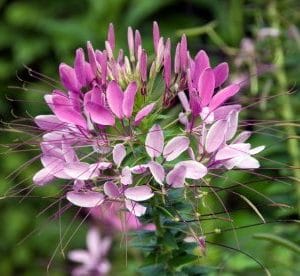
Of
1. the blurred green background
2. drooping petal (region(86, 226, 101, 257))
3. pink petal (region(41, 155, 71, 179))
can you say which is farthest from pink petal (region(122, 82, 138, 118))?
drooping petal (region(86, 226, 101, 257))

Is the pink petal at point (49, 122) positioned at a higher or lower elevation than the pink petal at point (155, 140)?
higher

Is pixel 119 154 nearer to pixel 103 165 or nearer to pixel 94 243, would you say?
pixel 103 165

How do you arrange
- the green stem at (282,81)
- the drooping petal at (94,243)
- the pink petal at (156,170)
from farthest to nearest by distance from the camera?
the drooping petal at (94,243) < the green stem at (282,81) < the pink petal at (156,170)

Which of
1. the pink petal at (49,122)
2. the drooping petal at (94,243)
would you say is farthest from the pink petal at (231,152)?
the drooping petal at (94,243)

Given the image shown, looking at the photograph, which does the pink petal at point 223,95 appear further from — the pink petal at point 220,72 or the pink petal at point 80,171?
the pink petal at point 80,171

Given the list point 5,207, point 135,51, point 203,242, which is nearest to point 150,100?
point 135,51

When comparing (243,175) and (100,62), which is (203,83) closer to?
(100,62)

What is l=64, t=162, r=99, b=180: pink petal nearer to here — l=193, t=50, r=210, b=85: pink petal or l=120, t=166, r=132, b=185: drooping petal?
l=120, t=166, r=132, b=185: drooping petal

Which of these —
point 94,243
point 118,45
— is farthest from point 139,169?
point 118,45
